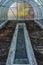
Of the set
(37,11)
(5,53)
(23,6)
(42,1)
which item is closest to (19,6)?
(23,6)

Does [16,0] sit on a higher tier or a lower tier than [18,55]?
lower

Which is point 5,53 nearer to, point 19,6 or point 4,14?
point 4,14

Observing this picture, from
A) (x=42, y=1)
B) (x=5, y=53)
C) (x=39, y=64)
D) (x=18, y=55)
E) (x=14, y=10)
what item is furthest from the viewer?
(x=14, y=10)

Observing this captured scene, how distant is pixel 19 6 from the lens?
28891 mm

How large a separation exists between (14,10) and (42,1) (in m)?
5.09

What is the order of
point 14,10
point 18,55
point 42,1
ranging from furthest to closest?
point 14,10
point 42,1
point 18,55

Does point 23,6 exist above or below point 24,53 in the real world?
below

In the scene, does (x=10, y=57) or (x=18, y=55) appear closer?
(x=10, y=57)

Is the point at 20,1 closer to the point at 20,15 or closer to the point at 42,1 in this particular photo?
the point at 20,15

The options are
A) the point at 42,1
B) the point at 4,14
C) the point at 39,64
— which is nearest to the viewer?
the point at 39,64

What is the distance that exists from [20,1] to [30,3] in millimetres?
1520

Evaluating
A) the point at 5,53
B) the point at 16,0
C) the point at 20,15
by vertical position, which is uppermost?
the point at 5,53

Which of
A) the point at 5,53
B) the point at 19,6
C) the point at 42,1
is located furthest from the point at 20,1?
the point at 5,53

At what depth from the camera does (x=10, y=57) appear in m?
5.81
